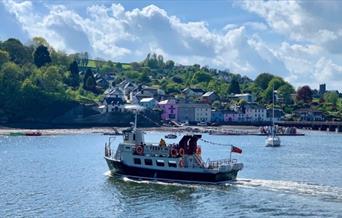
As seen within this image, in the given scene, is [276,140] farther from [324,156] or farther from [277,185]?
[277,185]

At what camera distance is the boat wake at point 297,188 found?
57.2 m

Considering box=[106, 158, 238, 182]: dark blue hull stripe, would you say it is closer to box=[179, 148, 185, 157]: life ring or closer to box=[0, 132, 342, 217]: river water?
box=[0, 132, 342, 217]: river water

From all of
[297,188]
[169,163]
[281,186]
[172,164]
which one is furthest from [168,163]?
[297,188]

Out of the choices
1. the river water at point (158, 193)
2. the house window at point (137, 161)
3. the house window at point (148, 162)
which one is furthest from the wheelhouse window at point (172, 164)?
the house window at point (137, 161)

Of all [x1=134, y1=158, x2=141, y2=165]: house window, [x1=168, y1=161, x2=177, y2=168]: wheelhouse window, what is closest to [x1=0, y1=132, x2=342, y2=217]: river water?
[x1=134, y1=158, x2=141, y2=165]: house window

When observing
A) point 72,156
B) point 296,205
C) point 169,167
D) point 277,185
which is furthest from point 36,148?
point 296,205

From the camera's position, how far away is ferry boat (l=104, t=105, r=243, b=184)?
2584 inches

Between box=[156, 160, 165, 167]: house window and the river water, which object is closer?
the river water

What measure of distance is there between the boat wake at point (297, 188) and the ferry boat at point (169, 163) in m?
2.09

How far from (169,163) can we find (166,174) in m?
1.14

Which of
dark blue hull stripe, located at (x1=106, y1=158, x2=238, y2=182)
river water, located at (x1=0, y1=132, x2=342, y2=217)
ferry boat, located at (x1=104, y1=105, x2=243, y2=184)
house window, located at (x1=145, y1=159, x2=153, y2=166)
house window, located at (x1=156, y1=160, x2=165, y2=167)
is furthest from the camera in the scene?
house window, located at (x1=145, y1=159, x2=153, y2=166)

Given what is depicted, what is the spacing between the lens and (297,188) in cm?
6084

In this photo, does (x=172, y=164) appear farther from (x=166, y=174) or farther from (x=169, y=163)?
(x=166, y=174)

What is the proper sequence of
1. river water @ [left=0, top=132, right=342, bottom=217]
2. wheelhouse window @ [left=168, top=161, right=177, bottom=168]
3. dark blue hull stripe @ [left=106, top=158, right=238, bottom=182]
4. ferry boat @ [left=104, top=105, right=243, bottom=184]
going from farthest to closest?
wheelhouse window @ [left=168, top=161, right=177, bottom=168] → ferry boat @ [left=104, top=105, right=243, bottom=184] → dark blue hull stripe @ [left=106, top=158, right=238, bottom=182] → river water @ [left=0, top=132, right=342, bottom=217]
